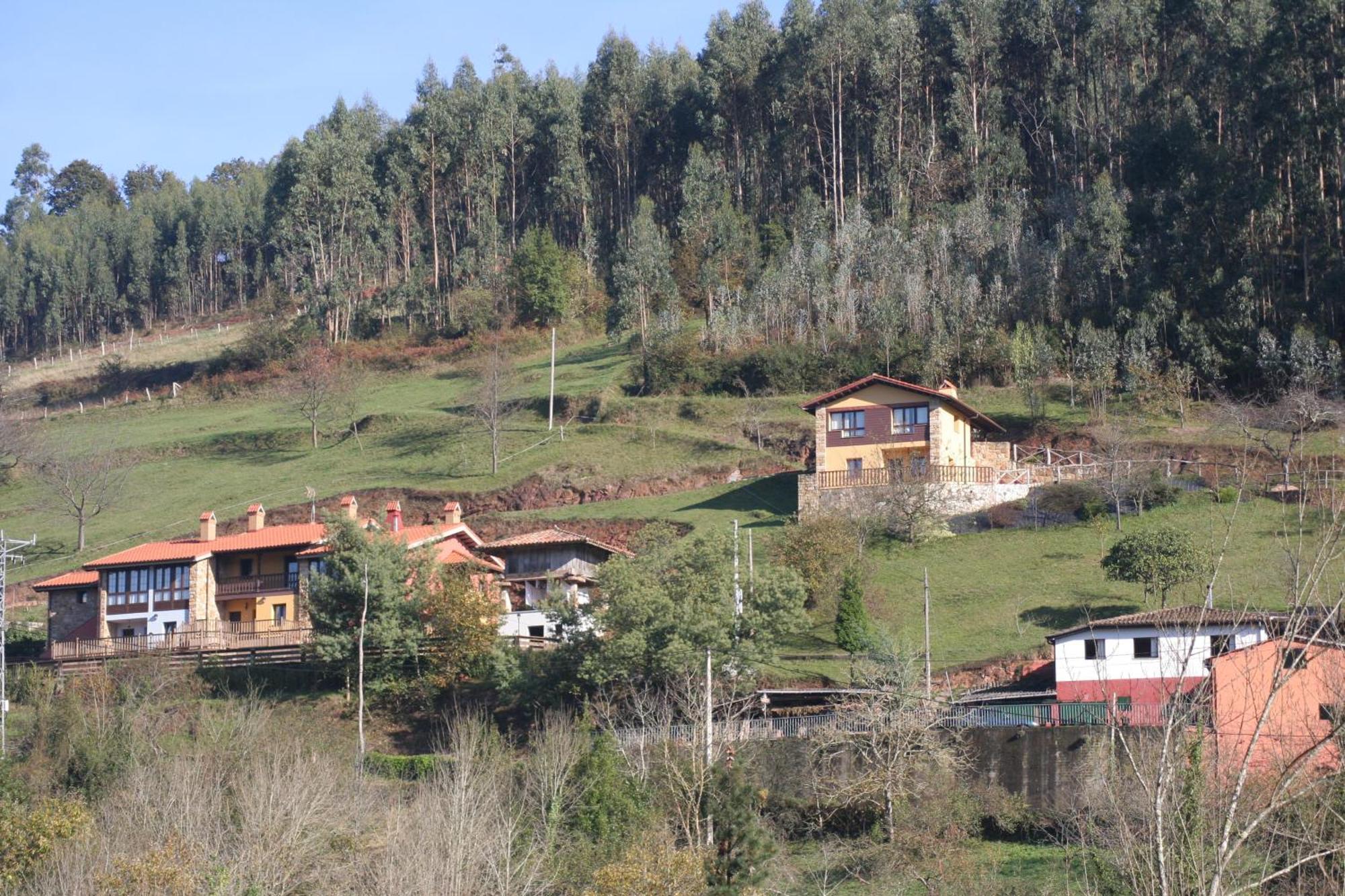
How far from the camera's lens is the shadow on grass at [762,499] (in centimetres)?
6297

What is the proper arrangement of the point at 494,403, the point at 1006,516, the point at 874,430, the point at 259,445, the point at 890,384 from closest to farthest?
the point at 1006,516, the point at 890,384, the point at 874,430, the point at 494,403, the point at 259,445

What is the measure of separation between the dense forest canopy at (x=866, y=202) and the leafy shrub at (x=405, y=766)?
41.6 m

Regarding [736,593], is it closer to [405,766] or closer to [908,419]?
[405,766]

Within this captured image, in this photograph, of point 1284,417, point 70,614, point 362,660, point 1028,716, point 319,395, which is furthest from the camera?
point 319,395

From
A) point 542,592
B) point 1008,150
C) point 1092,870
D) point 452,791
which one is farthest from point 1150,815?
point 1008,150

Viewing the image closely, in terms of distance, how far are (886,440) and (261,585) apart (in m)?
25.8

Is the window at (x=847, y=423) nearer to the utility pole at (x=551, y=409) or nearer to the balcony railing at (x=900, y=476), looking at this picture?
the balcony railing at (x=900, y=476)

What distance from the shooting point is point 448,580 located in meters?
51.8

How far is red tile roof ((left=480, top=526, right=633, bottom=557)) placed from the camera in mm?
56219

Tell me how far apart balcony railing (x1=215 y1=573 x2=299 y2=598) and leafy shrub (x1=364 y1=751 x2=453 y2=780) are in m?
16.5

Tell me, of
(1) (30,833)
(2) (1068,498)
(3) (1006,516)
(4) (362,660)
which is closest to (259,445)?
(4) (362,660)

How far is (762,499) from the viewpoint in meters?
65.2

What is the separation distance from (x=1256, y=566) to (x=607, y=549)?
74.8 feet

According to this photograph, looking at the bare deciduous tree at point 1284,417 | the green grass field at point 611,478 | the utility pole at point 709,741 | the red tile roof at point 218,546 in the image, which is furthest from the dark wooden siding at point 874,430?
the utility pole at point 709,741
